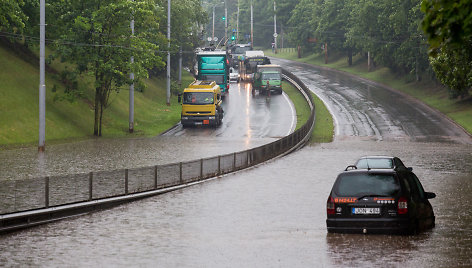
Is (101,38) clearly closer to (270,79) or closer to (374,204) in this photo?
(270,79)

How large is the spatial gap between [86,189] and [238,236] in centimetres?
641

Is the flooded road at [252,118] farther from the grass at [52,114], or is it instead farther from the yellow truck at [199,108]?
the grass at [52,114]

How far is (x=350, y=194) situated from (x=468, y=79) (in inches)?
611

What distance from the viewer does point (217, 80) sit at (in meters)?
76.4

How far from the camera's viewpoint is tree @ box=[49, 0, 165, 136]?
163 ft

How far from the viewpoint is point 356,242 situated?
16.1 metres

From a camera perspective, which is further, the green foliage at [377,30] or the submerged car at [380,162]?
the green foliage at [377,30]

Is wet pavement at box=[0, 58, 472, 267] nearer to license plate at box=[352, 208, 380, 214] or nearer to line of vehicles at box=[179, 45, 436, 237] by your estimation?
line of vehicles at box=[179, 45, 436, 237]

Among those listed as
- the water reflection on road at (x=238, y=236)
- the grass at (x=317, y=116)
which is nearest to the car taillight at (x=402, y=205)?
the water reflection on road at (x=238, y=236)

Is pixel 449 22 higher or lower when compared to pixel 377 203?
higher

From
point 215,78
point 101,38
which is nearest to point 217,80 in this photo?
point 215,78

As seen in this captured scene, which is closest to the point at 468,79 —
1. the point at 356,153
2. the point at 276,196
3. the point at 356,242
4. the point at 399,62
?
the point at 276,196

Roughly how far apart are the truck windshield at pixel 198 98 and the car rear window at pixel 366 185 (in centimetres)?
4317

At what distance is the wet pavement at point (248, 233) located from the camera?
47.6ft
